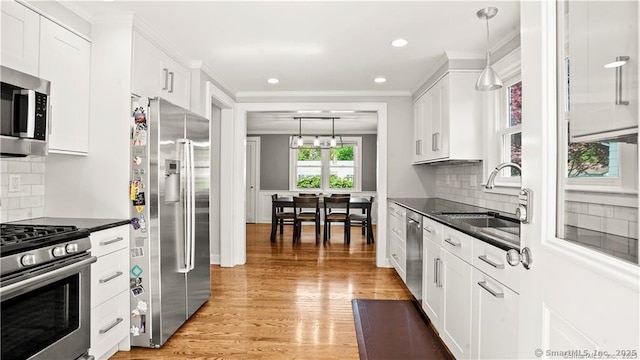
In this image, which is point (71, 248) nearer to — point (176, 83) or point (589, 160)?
point (176, 83)

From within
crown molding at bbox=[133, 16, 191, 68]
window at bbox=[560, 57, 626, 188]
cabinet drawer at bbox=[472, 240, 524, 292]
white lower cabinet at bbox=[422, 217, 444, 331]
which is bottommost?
white lower cabinet at bbox=[422, 217, 444, 331]

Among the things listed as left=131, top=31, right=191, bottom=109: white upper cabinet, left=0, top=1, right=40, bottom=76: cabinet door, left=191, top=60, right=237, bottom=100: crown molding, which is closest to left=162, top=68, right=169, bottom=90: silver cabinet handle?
left=131, top=31, right=191, bottom=109: white upper cabinet

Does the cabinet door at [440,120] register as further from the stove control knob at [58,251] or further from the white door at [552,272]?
the stove control knob at [58,251]

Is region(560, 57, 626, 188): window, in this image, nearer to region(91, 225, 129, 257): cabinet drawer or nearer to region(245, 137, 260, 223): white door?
region(91, 225, 129, 257): cabinet drawer

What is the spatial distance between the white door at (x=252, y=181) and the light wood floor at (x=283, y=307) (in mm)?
3257

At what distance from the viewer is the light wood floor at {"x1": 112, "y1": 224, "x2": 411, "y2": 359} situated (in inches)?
91.8

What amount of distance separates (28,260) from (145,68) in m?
1.60

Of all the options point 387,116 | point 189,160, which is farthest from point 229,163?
point 387,116

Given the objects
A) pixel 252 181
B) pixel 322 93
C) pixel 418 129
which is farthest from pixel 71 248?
pixel 252 181

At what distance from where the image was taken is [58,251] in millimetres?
1646

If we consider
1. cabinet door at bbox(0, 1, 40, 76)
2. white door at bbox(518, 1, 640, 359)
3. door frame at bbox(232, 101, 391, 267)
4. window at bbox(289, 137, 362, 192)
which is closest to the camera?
white door at bbox(518, 1, 640, 359)

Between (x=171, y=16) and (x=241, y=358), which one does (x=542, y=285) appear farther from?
(x=171, y=16)

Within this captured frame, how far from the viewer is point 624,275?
66 cm

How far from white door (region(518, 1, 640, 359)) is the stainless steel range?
6.35 feet
